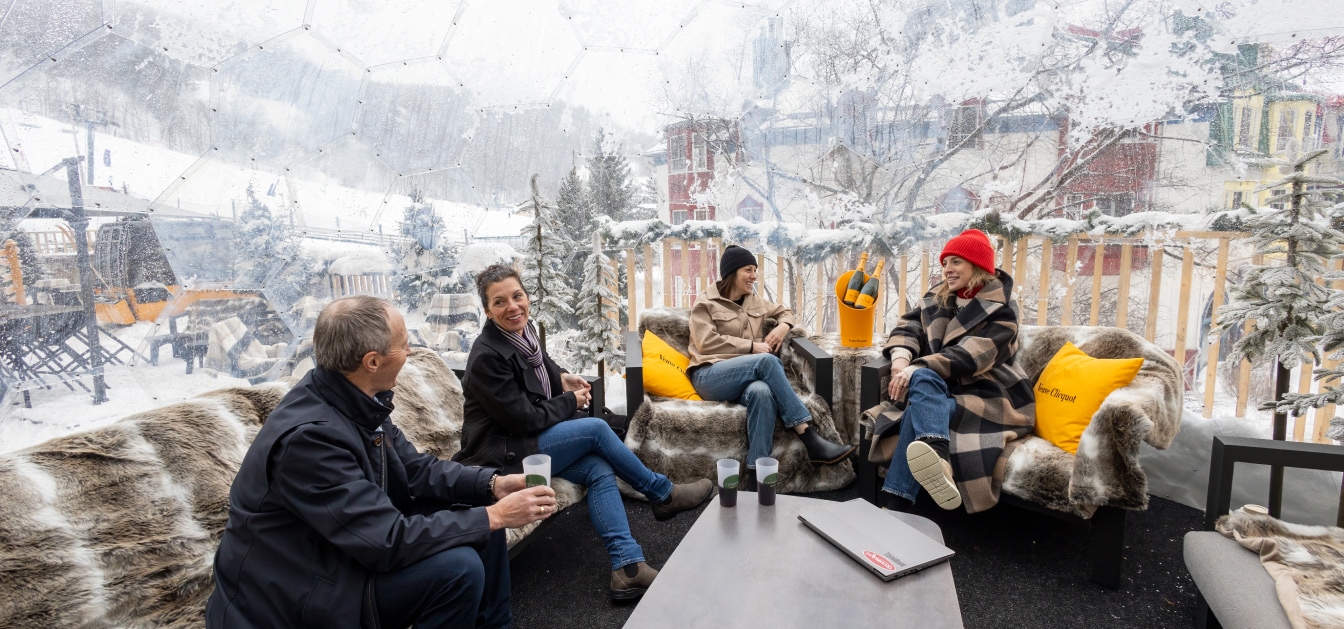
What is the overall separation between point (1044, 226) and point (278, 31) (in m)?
3.63

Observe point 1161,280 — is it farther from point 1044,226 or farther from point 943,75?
point 943,75

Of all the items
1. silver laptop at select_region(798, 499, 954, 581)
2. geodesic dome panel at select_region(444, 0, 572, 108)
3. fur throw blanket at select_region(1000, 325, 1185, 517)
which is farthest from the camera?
geodesic dome panel at select_region(444, 0, 572, 108)

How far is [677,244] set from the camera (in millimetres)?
3662

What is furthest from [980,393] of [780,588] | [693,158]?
[693,158]

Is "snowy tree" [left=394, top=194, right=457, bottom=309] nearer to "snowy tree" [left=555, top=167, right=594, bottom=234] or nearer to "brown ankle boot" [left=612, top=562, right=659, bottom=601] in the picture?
"snowy tree" [left=555, top=167, right=594, bottom=234]

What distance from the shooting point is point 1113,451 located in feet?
5.84

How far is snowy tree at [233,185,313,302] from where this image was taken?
2.55 meters

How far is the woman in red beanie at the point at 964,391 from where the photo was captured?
204 cm

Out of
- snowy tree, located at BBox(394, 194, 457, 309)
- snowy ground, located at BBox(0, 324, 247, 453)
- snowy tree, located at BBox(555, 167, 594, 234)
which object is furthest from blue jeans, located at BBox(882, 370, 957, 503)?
snowy tree, located at BBox(394, 194, 457, 309)

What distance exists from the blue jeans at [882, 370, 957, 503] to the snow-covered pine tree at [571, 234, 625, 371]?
5.28 ft

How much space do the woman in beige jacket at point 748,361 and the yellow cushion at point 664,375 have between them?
5cm

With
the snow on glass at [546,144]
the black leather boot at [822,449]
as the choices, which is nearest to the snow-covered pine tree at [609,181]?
the snow on glass at [546,144]

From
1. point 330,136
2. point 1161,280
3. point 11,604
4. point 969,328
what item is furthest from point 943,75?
point 11,604

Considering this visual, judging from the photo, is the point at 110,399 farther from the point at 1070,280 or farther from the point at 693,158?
the point at 1070,280
